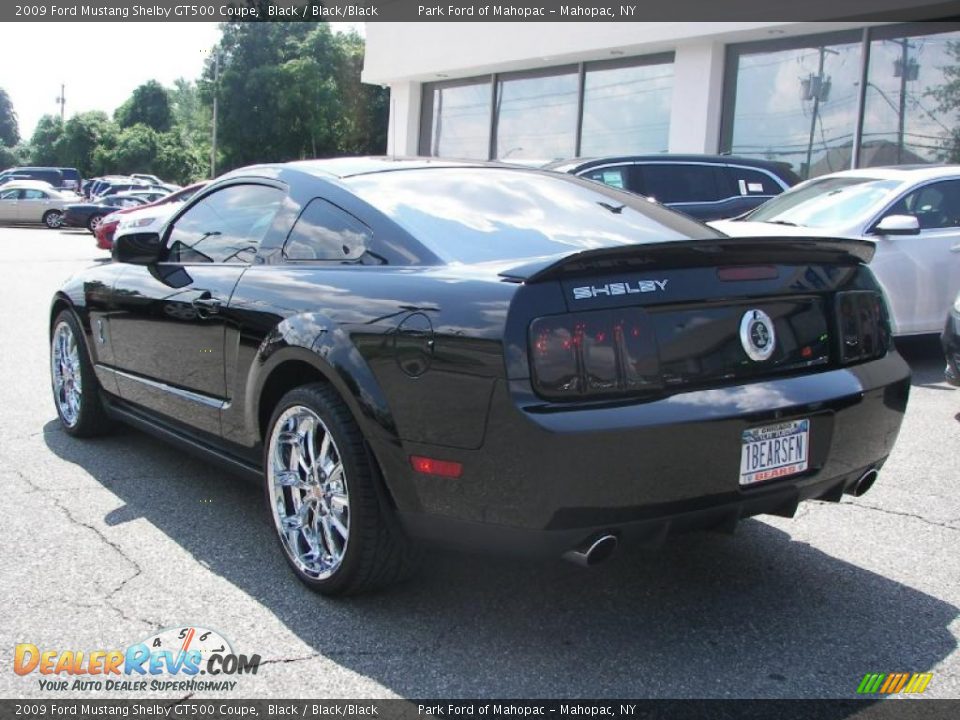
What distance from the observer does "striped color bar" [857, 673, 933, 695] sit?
9.29 ft

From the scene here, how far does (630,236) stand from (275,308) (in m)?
1.35

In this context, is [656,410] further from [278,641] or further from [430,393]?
[278,641]

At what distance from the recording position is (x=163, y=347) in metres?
4.50

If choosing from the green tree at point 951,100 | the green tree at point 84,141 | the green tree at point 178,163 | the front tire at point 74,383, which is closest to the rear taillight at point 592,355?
the front tire at point 74,383

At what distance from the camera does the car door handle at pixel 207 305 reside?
4056 millimetres

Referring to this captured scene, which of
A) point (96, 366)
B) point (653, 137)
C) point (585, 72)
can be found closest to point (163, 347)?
point (96, 366)

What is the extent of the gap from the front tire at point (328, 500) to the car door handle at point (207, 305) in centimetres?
69

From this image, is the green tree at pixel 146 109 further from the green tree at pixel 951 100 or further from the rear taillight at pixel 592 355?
the rear taillight at pixel 592 355

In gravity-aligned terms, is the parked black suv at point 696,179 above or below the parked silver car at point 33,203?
above

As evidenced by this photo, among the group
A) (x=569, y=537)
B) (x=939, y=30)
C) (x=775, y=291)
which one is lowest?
(x=569, y=537)

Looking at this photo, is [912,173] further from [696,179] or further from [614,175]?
[614,175]

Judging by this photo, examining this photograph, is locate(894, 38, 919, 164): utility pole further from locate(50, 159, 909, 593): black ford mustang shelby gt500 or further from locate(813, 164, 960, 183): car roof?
locate(50, 159, 909, 593): black ford mustang shelby gt500

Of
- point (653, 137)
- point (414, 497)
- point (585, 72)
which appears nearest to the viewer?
point (414, 497)

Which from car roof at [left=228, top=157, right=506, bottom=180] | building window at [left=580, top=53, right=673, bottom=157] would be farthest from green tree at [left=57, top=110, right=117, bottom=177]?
car roof at [left=228, top=157, right=506, bottom=180]
